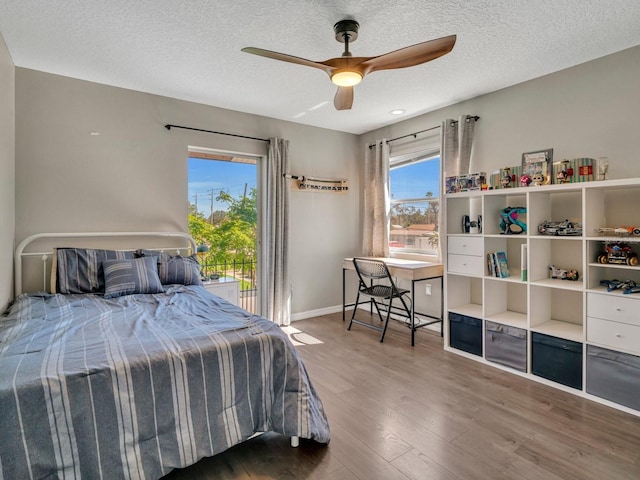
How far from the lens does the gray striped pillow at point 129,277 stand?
8.91ft

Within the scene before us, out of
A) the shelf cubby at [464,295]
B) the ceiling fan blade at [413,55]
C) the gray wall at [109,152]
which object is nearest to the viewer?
the ceiling fan blade at [413,55]

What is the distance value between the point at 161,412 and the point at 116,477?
26cm

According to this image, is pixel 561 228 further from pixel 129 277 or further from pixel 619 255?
pixel 129 277

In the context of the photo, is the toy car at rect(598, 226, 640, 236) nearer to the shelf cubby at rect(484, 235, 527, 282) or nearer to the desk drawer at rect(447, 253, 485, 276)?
the shelf cubby at rect(484, 235, 527, 282)

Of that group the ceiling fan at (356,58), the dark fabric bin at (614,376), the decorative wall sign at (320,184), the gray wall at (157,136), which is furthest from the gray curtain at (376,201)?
the dark fabric bin at (614,376)

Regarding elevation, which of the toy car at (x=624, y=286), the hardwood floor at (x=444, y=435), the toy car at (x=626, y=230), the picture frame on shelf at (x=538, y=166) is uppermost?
the picture frame on shelf at (x=538, y=166)

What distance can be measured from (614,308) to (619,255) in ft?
1.19

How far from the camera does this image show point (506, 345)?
292 cm

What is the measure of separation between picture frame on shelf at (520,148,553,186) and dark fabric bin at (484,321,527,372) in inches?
47.4

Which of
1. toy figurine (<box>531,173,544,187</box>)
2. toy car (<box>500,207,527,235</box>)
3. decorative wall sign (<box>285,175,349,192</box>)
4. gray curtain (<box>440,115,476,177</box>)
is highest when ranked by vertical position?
gray curtain (<box>440,115,476,177</box>)

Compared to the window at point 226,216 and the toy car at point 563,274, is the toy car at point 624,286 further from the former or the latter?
the window at point 226,216

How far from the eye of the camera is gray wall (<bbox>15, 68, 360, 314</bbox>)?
117 inches

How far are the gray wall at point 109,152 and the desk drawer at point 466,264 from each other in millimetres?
1917

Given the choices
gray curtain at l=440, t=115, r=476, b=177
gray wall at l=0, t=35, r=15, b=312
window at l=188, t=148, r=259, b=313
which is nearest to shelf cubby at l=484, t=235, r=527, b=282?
gray curtain at l=440, t=115, r=476, b=177
